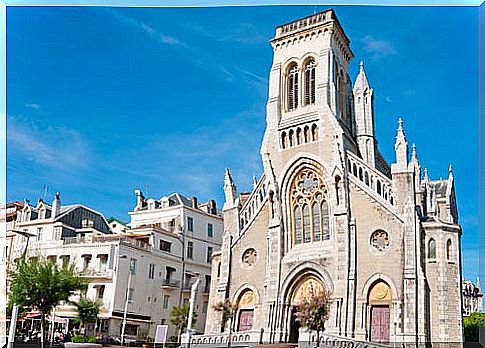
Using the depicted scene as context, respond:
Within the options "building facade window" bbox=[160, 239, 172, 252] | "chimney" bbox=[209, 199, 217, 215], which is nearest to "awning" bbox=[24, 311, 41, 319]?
"building facade window" bbox=[160, 239, 172, 252]

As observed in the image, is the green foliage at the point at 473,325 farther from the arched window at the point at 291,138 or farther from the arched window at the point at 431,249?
the arched window at the point at 291,138

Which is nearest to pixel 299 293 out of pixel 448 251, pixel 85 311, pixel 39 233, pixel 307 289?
pixel 307 289

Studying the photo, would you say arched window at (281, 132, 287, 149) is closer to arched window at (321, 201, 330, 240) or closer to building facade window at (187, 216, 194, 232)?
arched window at (321, 201, 330, 240)

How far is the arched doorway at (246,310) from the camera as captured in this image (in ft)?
55.0

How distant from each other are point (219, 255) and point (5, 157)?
26.1ft

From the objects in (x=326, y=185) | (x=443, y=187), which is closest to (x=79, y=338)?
(x=326, y=185)

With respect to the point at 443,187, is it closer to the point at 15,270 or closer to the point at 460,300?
the point at 460,300

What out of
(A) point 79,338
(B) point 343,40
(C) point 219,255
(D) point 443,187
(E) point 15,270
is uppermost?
(B) point 343,40

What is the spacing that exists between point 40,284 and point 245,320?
5.61 meters

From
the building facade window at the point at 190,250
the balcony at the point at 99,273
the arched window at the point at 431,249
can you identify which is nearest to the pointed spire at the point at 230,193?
the building facade window at the point at 190,250

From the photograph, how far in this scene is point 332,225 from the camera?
52.2ft

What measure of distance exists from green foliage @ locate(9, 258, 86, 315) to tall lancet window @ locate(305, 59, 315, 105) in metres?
7.09

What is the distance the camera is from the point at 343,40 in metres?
15.3

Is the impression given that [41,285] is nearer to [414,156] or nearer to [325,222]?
[325,222]
